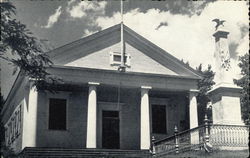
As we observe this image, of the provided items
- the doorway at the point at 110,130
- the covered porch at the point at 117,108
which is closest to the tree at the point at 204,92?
the covered porch at the point at 117,108

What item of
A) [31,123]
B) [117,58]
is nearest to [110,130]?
[117,58]

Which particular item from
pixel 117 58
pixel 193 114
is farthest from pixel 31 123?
pixel 193 114

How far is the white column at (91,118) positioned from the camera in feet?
72.6

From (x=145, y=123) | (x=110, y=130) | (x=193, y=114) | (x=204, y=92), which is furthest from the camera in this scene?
(x=204, y=92)

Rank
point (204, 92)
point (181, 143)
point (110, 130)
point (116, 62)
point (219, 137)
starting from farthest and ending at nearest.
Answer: point (204, 92)
point (110, 130)
point (116, 62)
point (181, 143)
point (219, 137)

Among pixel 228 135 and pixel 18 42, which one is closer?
pixel 18 42

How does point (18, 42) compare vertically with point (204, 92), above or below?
below

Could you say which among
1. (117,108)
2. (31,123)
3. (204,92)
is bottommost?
(31,123)

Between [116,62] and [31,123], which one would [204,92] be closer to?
[116,62]

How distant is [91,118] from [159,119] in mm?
5740

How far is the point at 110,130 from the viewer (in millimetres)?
25938

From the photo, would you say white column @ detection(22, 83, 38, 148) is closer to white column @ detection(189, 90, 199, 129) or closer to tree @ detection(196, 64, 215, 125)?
white column @ detection(189, 90, 199, 129)

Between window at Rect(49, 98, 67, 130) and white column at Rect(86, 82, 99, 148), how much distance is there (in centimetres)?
249

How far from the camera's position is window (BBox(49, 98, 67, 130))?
24312 mm
